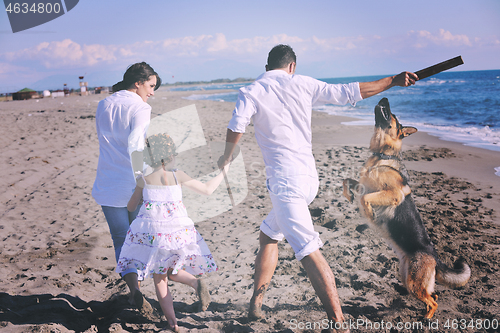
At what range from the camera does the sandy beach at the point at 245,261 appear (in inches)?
104

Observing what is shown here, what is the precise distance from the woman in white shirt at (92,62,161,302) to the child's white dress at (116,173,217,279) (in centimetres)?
28

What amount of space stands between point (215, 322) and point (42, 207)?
4270 millimetres

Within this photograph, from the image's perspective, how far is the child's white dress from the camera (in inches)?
94.8

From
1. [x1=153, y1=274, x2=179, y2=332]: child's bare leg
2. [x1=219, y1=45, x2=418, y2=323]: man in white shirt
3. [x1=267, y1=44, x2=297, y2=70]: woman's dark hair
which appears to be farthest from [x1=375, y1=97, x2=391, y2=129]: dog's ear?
[x1=153, y1=274, x2=179, y2=332]: child's bare leg

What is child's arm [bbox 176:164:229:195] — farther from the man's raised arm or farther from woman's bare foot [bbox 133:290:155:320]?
the man's raised arm

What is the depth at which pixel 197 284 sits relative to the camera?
8.58 ft

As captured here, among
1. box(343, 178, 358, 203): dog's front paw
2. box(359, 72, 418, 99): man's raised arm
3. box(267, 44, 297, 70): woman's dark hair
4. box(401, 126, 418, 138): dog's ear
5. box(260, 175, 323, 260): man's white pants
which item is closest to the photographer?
box(260, 175, 323, 260): man's white pants

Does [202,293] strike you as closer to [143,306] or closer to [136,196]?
[143,306]

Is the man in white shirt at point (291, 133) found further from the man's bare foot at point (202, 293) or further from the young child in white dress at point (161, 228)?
the man's bare foot at point (202, 293)

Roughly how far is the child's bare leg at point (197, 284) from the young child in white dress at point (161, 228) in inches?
6.5

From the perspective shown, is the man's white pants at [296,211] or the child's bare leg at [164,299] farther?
the child's bare leg at [164,299]

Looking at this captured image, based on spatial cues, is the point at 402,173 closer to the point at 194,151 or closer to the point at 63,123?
the point at 194,151

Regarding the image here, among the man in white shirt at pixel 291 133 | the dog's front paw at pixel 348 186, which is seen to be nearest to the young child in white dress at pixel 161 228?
the man in white shirt at pixel 291 133

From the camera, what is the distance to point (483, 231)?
13.8ft
